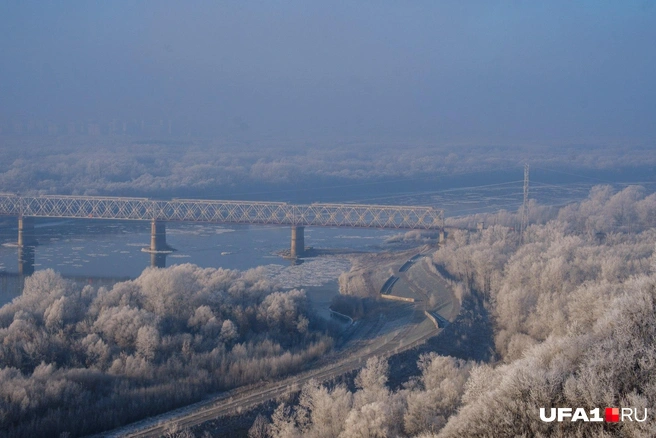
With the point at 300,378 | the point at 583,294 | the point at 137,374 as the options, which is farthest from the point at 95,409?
the point at 583,294

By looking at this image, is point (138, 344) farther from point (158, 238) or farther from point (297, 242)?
point (158, 238)

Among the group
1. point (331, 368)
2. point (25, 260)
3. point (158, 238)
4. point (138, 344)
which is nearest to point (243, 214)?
point (158, 238)

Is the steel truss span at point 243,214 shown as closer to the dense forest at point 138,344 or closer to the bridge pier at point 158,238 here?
the bridge pier at point 158,238

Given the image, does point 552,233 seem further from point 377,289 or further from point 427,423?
point 427,423

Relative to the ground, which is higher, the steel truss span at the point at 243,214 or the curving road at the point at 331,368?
the steel truss span at the point at 243,214

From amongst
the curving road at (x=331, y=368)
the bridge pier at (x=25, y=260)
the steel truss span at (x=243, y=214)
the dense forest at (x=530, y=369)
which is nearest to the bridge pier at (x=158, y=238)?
the steel truss span at (x=243, y=214)
